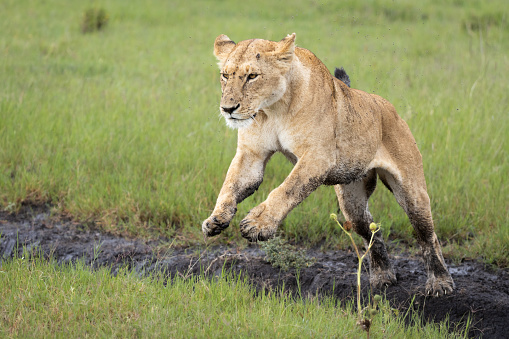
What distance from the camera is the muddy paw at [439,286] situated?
4566mm

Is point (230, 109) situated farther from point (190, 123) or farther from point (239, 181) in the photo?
point (190, 123)

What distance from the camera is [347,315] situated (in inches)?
156

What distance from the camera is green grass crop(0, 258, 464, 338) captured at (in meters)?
3.42

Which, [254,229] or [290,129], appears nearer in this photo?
[254,229]

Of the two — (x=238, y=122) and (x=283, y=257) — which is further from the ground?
(x=238, y=122)

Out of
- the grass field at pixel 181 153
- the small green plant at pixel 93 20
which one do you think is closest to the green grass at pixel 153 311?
the grass field at pixel 181 153

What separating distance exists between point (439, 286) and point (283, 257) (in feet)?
3.94


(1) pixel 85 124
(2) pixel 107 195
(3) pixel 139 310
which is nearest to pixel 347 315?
(3) pixel 139 310

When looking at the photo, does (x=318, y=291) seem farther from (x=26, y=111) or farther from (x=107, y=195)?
(x=26, y=111)

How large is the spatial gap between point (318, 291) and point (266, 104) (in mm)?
A: 1802

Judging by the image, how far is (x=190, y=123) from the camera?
7.36m

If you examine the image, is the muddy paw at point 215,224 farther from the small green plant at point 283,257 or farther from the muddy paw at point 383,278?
the muddy paw at point 383,278

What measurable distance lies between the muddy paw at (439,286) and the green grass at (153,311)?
0.38 meters

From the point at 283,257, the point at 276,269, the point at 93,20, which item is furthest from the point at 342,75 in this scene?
the point at 93,20
